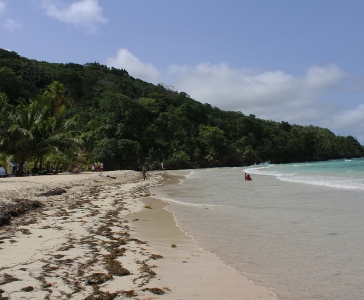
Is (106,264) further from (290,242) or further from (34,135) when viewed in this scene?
(34,135)

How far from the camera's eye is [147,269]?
4.23 metres

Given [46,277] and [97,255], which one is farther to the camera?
[97,255]

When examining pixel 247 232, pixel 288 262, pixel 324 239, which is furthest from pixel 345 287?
pixel 247 232

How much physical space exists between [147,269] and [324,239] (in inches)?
141

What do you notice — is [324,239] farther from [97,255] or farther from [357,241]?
[97,255]

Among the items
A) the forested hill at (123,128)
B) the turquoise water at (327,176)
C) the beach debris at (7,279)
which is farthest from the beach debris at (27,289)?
the forested hill at (123,128)

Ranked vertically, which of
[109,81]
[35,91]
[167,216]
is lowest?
[167,216]

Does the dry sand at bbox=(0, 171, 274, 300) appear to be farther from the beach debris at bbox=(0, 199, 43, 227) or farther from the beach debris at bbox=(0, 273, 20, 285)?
the beach debris at bbox=(0, 199, 43, 227)

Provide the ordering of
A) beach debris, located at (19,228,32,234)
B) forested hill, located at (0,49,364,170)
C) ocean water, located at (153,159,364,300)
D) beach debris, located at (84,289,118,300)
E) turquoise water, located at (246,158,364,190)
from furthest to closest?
forested hill, located at (0,49,364,170)
turquoise water, located at (246,158,364,190)
beach debris, located at (19,228,32,234)
ocean water, located at (153,159,364,300)
beach debris, located at (84,289,118,300)

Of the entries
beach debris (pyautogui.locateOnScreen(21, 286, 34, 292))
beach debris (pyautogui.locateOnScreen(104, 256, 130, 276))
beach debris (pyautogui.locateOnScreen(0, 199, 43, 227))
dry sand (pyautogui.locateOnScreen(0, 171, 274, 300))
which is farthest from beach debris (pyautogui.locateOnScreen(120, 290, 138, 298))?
beach debris (pyautogui.locateOnScreen(0, 199, 43, 227))

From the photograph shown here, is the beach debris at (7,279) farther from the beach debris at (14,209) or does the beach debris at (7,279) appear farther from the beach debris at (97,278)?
the beach debris at (14,209)

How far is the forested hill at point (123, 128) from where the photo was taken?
2517 centimetres

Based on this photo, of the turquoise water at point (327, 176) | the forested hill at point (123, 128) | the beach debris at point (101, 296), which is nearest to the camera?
the beach debris at point (101, 296)

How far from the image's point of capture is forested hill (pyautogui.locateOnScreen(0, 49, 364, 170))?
25172mm
